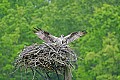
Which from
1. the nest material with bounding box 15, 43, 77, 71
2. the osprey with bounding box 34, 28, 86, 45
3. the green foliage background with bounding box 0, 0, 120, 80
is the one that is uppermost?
the osprey with bounding box 34, 28, 86, 45

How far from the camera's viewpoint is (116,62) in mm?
25688

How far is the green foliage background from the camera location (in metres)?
25.9

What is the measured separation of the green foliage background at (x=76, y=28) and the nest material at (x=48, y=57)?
55.9 feet

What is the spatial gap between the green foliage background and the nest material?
17.0 metres

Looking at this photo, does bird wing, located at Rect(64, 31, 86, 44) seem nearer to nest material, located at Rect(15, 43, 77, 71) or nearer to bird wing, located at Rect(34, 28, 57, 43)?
bird wing, located at Rect(34, 28, 57, 43)

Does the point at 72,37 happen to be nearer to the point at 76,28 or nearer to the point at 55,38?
the point at 55,38

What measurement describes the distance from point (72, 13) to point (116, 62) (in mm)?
6851

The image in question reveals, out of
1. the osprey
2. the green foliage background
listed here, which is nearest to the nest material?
the osprey

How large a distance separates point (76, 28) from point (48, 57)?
24.2 meters

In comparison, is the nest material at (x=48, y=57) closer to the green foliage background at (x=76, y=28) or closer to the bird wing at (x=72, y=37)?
the bird wing at (x=72, y=37)

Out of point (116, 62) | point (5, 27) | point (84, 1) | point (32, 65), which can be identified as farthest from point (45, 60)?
point (84, 1)

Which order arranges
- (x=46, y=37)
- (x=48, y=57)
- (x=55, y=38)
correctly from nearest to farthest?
(x=48, y=57) < (x=55, y=38) < (x=46, y=37)

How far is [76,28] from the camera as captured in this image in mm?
31469

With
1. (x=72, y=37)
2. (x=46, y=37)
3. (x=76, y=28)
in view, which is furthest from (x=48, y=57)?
(x=76, y=28)
